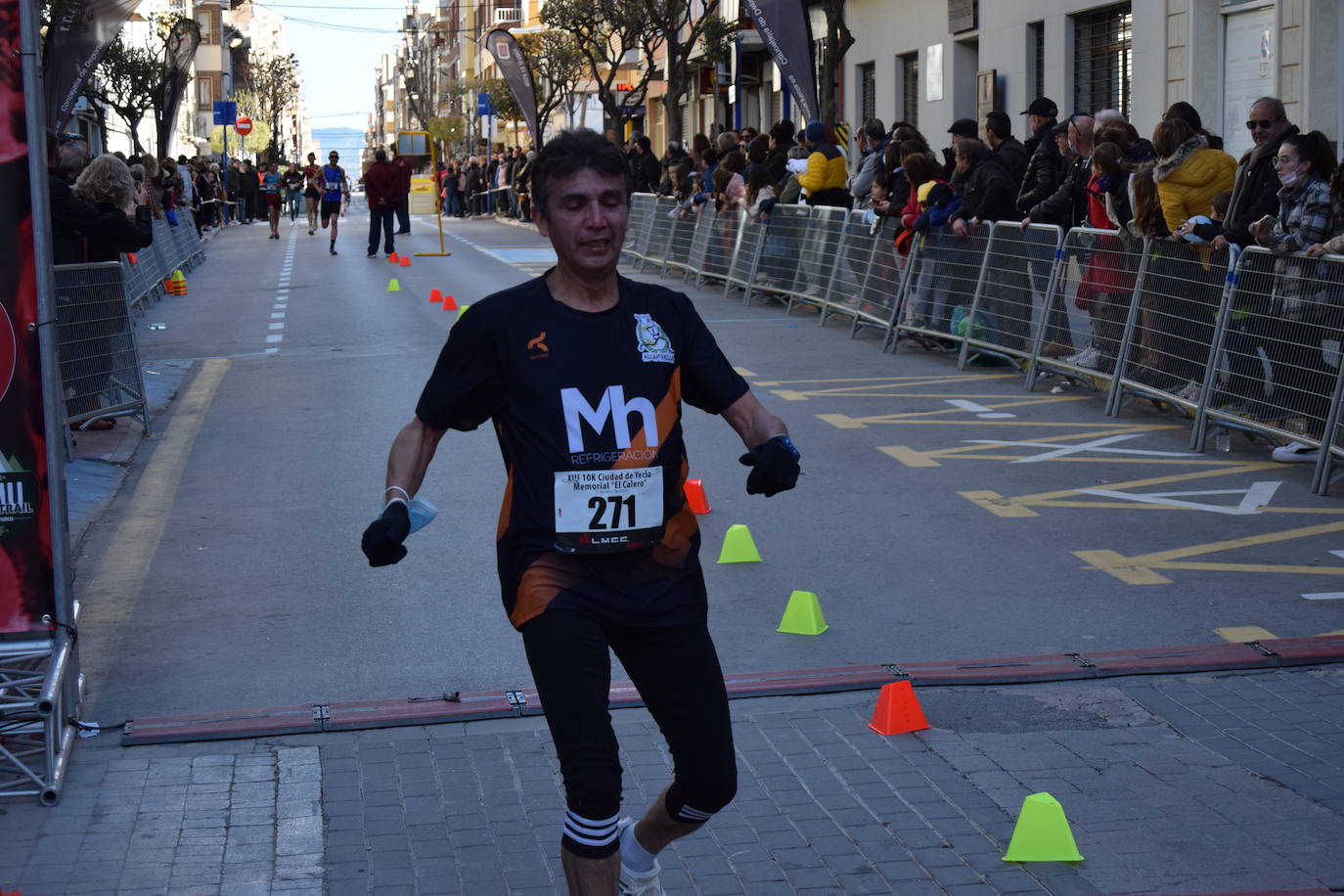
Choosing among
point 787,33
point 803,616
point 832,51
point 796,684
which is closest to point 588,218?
point 796,684

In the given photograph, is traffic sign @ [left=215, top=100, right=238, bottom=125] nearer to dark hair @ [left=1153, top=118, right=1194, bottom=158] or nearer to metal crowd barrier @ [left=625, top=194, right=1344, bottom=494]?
metal crowd barrier @ [left=625, top=194, right=1344, bottom=494]

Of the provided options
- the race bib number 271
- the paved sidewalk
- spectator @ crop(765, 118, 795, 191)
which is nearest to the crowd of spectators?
spectator @ crop(765, 118, 795, 191)

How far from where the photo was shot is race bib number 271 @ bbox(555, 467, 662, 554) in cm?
370

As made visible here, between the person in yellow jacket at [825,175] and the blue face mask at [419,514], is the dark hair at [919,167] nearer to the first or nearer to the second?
the person in yellow jacket at [825,175]

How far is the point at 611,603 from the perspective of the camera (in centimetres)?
371

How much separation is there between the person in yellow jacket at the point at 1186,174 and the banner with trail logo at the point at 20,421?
8.02m

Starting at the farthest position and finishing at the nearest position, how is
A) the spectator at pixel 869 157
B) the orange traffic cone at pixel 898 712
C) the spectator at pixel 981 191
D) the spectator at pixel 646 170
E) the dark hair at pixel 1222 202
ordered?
1. the spectator at pixel 646 170
2. the spectator at pixel 869 157
3. the spectator at pixel 981 191
4. the dark hair at pixel 1222 202
5. the orange traffic cone at pixel 898 712

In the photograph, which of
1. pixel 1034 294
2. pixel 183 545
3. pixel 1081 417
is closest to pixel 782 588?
pixel 183 545

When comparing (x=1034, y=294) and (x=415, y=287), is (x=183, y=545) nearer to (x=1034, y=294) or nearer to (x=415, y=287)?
(x=1034, y=294)

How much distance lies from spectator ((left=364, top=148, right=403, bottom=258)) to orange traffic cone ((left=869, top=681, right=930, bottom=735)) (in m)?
27.1

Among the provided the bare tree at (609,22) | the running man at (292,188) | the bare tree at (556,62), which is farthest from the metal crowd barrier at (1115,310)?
the running man at (292,188)

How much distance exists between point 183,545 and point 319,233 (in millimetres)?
37172

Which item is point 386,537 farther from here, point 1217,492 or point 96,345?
point 96,345

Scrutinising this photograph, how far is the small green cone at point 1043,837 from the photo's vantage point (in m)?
4.41
